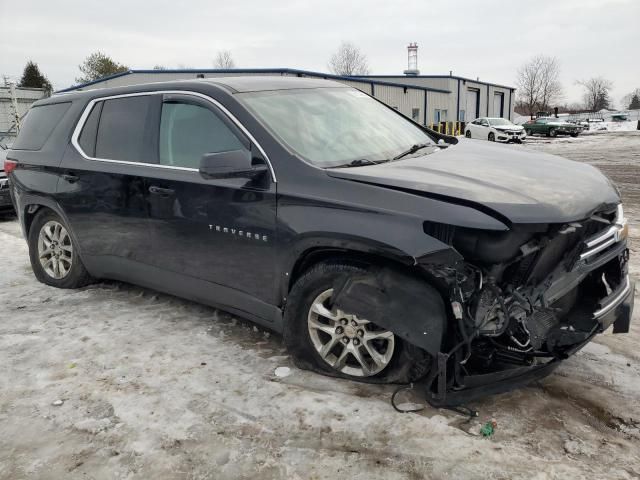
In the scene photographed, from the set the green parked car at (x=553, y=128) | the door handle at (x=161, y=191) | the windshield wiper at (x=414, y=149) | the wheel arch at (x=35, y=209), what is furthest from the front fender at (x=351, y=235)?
the green parked car at (x=553, y=128)

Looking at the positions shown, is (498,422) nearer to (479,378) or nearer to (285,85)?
(479,378)

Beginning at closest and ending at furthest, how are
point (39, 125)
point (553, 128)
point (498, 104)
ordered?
point (39, 125) → point (553, 128) → point (498, 104)

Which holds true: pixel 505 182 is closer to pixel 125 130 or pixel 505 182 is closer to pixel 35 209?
pixel 125 130

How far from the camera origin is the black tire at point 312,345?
279cm

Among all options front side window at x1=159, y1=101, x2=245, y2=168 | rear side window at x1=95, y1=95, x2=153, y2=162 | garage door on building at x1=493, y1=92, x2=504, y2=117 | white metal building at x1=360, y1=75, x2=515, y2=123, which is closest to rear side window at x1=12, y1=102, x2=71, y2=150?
rear side window at x1=95, y1=95, x2=153, y2=162

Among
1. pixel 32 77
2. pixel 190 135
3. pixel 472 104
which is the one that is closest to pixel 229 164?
pixel 190 135

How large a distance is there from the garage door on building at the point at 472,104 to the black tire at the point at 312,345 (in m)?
44.0

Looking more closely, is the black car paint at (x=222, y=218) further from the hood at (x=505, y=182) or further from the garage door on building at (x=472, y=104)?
the garage door on building at (x=472, y=104)

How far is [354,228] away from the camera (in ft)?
8.82

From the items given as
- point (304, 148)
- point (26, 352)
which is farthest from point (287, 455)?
point (26, 352)

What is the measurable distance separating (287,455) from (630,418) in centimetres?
174

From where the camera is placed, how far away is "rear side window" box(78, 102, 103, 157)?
424 centimetres

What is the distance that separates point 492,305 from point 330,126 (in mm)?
1606

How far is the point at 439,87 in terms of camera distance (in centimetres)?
3912
